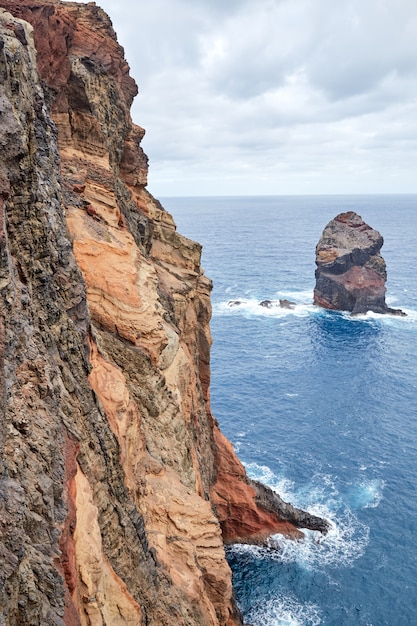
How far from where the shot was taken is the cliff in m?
13.9

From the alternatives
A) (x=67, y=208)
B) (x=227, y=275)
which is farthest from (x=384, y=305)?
(x=67, y=208)

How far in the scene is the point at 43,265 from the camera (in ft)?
59.2

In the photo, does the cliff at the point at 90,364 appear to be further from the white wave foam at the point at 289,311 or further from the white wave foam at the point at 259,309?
the white wave foam at the point at 289,311

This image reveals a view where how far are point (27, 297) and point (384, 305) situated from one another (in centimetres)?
12449

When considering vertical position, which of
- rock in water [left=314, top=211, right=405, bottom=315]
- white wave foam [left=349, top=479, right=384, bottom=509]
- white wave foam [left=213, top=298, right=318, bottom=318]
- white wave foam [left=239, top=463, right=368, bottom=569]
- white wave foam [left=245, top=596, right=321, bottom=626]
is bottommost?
white wave foam [left=245, top=596, right=321, bottom=626]

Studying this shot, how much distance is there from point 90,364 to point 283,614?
37.0 metres

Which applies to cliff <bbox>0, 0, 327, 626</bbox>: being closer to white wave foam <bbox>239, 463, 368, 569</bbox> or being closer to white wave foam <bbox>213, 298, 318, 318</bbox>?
white wave foam <bbox>239, 463, 368, 569</bbox>

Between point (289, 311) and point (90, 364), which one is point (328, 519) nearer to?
point (90, 364)

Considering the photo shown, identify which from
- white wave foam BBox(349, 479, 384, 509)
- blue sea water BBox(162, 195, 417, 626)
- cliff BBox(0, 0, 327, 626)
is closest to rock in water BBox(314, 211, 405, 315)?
blue sea water BBox(162, 195, 417, 626)

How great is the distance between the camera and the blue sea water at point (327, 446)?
157 feet

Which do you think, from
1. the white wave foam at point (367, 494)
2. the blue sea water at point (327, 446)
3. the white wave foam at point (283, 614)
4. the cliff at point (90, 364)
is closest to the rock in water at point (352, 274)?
the blue sea water at point (327, 446)

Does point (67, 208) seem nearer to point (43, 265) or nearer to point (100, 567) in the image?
point (43, 265)

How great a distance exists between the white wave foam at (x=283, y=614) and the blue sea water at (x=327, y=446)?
0.10 metres

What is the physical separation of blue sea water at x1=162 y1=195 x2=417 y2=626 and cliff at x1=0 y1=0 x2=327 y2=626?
12.0 meters
